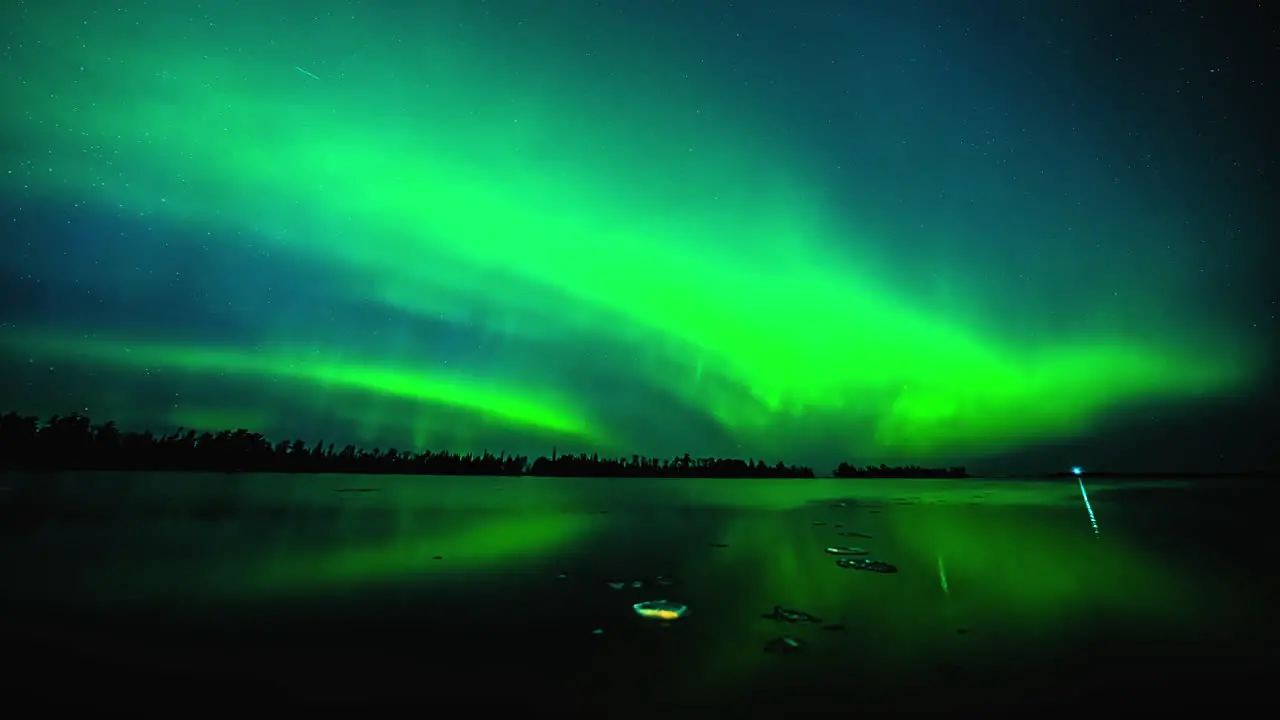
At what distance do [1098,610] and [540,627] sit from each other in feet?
36.0

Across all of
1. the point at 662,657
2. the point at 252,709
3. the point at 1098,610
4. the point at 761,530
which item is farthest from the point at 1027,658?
the point at 761,530

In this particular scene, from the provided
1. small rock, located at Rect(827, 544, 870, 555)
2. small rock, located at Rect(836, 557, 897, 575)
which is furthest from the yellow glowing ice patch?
small rock, located at Rect(827, 544, 870, 555)

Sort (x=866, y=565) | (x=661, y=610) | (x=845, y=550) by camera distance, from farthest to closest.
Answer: (x=845, y=550) < (x=866, y=565) < (x=661, y=610)

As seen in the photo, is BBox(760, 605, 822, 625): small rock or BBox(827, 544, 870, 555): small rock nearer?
BBox(760, 605, 822, 625): small rock

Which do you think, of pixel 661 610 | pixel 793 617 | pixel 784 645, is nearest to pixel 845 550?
pixel 793 617

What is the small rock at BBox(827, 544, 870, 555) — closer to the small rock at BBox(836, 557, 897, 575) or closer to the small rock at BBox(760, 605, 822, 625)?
the small rock at BBox(836, 557, 897, 575)

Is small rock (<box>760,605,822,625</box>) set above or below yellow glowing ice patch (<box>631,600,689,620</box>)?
above

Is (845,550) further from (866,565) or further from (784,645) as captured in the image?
(784,645)

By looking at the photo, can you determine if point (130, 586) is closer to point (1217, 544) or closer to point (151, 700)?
point (151, 700)

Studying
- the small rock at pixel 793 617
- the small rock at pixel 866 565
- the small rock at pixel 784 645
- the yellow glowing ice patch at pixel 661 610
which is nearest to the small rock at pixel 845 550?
the small rock at pixel 866 565

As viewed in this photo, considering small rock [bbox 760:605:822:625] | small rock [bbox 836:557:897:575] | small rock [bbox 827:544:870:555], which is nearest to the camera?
small rock [bbox 760:605:822:625]

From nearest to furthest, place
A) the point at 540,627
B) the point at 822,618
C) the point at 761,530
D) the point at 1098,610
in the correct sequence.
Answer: the point at 540,627 < the point at 822,618 < the point at 1098,610 < the point at 761,530

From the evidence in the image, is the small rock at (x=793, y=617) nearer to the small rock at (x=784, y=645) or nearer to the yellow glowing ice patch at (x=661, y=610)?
the small rock at (x=784, y=645)

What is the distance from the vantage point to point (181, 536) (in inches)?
750
